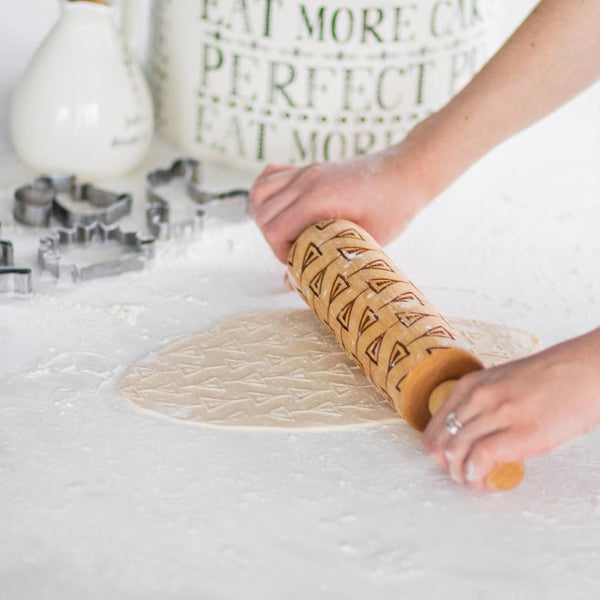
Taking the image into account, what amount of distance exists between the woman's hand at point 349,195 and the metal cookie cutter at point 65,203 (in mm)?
196

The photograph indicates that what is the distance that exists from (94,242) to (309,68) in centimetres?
32

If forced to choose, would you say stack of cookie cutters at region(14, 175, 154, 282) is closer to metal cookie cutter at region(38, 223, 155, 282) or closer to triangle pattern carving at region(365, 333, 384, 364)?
metal cookie cutter at region(38, 223, 155, 282)

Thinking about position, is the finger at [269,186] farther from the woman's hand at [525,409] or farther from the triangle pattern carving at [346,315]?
the woman's hand at [525,409]

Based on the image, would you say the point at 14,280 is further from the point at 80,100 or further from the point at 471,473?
the point at 471,473

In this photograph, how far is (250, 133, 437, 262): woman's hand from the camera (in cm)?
111

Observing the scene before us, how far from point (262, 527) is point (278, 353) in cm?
24

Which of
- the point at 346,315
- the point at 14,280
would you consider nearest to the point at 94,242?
the point at 14,280

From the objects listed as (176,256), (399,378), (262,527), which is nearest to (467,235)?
(176,256)

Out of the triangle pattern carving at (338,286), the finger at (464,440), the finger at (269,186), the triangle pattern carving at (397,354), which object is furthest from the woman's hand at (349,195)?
the finger at (464,440)

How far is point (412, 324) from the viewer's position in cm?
93

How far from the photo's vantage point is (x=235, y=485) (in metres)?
0.87

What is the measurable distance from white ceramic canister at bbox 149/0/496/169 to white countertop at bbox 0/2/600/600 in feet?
0.73

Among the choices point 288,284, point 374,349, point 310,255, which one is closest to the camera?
point 374,349

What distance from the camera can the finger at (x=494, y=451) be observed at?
2.70 feet
